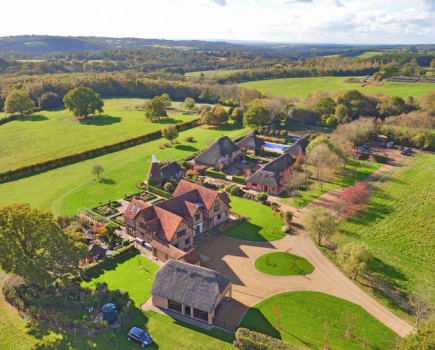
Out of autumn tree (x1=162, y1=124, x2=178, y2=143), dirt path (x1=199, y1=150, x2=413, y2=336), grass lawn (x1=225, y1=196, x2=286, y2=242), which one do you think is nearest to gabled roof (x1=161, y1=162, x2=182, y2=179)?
grass lawn (x1=225, y1=196, x2=286, y2=242)

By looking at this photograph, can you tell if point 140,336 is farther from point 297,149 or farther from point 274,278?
point 297,149

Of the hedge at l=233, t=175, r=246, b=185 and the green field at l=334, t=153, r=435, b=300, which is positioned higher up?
the hedge at l=233, t=175, r=246, b=185

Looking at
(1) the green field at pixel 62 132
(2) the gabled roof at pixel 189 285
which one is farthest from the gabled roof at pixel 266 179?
(1) the green field at pixel 62 132

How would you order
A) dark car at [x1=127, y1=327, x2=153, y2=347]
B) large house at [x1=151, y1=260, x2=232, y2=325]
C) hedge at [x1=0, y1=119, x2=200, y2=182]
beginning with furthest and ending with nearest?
hedge at [x1=0, y1=119, x2=200, y2=182]
large house at [x1=151, y1=260, x2=232, y2=325]
dark car at [x1=127, y1=327, x2=153, y2=347]

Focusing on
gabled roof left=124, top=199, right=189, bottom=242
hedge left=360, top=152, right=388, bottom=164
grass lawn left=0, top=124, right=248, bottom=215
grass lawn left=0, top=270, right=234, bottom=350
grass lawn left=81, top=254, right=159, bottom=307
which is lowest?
grass lawn left=0, top=270, right=234, bottom=350

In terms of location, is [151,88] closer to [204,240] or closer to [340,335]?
[204,240]

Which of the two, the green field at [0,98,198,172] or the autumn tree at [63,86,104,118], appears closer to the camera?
the green field at [0,98,198,172]

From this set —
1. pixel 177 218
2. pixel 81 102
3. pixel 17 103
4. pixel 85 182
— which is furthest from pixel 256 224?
pixel 17 103

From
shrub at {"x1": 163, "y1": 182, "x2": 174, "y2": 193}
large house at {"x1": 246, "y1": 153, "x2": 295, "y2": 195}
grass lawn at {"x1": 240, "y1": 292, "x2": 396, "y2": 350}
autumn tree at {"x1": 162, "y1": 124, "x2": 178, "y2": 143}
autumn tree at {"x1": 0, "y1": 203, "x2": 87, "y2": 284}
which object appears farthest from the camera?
autumn tree at {"x1": 162, "y1": 124, "x2": 178, "y2": 143}

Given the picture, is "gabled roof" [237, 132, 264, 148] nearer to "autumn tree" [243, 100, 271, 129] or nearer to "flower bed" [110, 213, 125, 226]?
"autumn tree" [243, 100, 271, 129]
